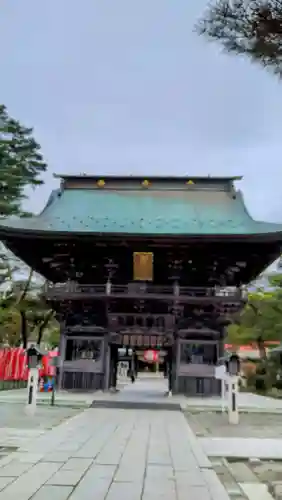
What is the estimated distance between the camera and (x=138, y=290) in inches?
859

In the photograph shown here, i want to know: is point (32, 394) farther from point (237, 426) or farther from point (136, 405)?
point (237, 426)

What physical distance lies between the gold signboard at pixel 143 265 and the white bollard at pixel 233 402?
26.1ft

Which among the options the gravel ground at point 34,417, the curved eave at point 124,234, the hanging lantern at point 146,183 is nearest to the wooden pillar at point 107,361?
the curved eave at point 124,234

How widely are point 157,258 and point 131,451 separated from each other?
47.7ft

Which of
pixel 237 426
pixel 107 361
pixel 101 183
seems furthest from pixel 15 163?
pixel 237 426

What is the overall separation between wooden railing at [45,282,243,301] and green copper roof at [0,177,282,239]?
2.41 metres

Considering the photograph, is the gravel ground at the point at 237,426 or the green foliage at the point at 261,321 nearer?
the gravel ground at the point at 237,426

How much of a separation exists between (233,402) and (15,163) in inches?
650

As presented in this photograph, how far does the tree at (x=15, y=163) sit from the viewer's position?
24327 mm

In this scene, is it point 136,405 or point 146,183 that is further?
point 146,183

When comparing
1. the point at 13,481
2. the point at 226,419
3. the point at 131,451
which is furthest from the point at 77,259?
the point at 13,481

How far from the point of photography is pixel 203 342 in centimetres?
2152

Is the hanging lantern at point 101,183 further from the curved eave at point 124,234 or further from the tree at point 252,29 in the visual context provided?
the tree at point 252,29

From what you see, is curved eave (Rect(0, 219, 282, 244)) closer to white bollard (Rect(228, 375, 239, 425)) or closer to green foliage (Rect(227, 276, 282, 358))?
white bollard (Rect(228, 375, 239, 425))
